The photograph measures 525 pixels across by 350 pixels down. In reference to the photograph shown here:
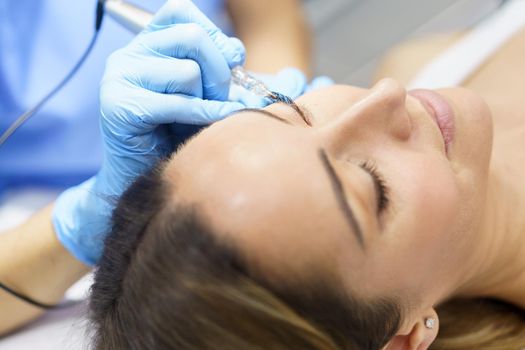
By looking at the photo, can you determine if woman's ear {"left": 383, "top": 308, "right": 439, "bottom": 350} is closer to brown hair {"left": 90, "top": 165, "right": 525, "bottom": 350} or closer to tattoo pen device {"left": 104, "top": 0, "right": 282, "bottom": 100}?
brown hair {"left": 90, "top": 165, "right": 525, "bottom": 350}

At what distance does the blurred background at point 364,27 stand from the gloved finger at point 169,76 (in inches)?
46.9

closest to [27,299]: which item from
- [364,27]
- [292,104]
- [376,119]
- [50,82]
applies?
[50,82]

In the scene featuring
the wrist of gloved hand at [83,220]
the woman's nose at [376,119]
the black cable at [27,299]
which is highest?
the woman's nose at [376,119]

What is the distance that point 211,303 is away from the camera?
780 mm

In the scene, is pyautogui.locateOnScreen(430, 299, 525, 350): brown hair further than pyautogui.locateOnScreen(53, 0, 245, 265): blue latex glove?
Yes

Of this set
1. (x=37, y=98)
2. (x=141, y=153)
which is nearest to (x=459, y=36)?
(x=141, y=153)

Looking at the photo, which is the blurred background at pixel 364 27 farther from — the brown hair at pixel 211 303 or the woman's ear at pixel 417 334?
the brown hair at pixel 211 303

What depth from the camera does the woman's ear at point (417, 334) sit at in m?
0.94

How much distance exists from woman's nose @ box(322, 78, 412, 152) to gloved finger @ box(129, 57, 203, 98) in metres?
0.28

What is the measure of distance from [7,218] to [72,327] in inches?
17.2

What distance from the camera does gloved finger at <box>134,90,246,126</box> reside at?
986 mm

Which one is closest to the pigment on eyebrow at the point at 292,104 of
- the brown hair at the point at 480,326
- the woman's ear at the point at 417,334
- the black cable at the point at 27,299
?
the woman's ear at the point at 417,334

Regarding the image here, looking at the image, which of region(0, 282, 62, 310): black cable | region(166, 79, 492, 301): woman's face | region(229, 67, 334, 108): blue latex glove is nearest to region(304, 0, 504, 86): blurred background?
region(229, 67, 334, 108): blue latex glove

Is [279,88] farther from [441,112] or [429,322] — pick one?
[429,322]
